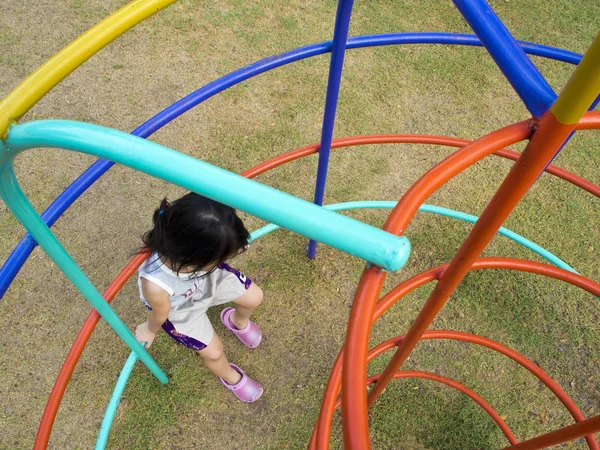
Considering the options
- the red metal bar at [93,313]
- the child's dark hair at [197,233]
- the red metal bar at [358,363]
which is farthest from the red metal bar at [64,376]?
the red metal bar at [358,363]

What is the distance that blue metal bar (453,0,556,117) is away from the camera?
70cm

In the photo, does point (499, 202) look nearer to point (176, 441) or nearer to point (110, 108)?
point (176, 441)

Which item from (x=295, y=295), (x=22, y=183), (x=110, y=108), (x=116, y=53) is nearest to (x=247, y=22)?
(x=116, y=53)

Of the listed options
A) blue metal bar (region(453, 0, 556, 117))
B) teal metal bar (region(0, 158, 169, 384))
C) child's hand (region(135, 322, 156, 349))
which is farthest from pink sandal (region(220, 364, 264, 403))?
blue metal bar (region(453, 0, 556, 117))

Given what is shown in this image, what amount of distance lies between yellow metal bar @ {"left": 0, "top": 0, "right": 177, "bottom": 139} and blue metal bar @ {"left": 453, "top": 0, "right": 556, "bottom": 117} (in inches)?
26.8

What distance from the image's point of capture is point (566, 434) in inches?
40.4

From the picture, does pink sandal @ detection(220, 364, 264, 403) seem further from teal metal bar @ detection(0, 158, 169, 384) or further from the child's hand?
teal metal bar @ detection(0, 158, 169, 384)

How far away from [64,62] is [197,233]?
0.53 metres

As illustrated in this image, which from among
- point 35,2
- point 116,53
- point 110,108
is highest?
point 35,2

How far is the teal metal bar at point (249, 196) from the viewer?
566 mm

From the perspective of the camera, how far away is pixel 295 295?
237 cm

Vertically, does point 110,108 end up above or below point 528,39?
below

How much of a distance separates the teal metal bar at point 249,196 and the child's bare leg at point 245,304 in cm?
132

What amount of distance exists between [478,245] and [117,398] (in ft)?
4.81
